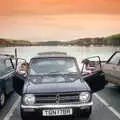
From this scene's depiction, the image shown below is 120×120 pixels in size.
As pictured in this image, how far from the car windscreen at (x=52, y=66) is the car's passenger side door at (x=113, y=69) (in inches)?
119

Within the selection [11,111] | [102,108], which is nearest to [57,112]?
[11,111]

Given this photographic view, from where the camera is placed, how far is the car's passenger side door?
11758 mm

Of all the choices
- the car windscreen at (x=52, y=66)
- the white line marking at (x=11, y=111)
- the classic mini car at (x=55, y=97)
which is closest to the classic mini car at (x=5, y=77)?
the white line marking at (x=11, y=111)

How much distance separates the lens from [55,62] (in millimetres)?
9102

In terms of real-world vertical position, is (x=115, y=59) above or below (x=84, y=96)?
above

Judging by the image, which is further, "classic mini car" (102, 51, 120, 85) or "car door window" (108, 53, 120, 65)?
"car door window" (108, 53, 120, 65)

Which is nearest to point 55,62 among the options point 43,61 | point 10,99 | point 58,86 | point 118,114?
point 43,61

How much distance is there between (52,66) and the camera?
896 cm

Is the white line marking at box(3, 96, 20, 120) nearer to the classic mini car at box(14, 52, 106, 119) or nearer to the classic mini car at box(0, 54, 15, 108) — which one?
the classic mini car at box(0, 54, 15, 108)

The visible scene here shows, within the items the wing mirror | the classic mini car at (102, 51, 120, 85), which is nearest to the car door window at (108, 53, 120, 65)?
the classic mini car at (102, 51, 120, 85)

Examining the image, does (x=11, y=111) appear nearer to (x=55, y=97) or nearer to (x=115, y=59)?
(x=55, y=97)

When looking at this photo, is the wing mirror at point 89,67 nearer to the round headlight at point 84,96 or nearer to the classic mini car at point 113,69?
the classic mini car at point 113,69

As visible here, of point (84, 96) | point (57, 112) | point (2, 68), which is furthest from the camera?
point (2, 68)

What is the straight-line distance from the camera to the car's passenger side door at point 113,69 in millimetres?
11758
